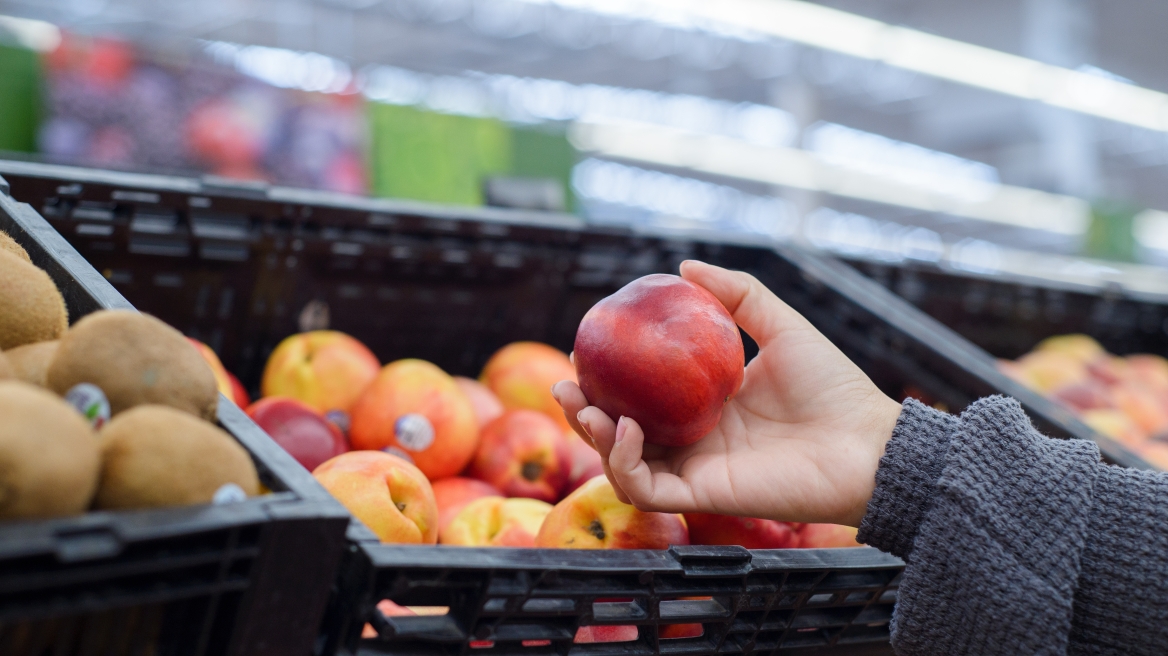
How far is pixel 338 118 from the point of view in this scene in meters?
2.88

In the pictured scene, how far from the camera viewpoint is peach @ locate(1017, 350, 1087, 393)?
2180 millimetres

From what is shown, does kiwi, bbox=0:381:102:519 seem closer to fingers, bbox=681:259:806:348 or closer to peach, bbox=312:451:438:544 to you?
peach, bbox=312:451:438:544

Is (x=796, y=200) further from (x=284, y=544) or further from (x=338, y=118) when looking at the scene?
(x=284, y=544)

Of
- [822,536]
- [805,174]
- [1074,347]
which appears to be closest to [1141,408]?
[1074,347]

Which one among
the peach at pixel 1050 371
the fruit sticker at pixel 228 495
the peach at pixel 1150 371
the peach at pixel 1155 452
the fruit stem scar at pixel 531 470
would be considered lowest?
the fruit stem scar at pixel 531 470

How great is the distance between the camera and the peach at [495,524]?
107 centimetres

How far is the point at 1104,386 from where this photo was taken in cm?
229

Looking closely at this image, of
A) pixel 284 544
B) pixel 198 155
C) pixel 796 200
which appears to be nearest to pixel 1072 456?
pixel 284 544

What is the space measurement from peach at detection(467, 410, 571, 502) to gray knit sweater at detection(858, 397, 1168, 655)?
0.57 m

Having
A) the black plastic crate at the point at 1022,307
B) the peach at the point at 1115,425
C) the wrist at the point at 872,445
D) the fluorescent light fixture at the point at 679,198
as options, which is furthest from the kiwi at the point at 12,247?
the fluorescent light fixture at the point at 679,198

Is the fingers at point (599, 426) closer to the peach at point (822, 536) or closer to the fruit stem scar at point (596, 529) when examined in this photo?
the fruit stem scar at point (596, 529)

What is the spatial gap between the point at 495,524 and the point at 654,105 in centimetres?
1300

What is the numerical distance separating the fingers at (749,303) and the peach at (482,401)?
52 centimetres

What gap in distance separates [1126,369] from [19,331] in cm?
277
